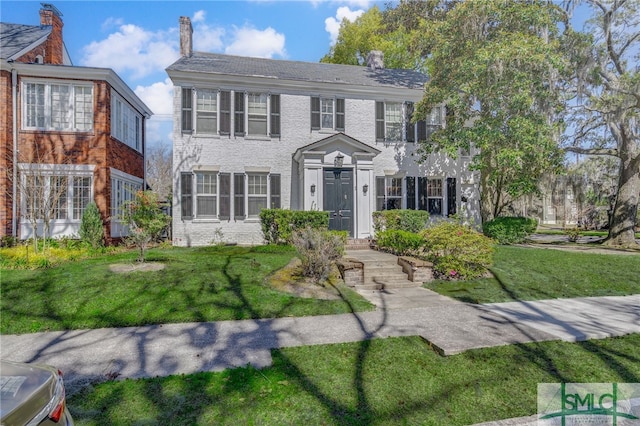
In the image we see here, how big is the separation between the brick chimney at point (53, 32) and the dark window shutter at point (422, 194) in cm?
1725

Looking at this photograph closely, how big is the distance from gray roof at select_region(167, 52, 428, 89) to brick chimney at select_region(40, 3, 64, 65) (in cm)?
627

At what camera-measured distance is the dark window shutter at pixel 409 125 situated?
1498 cm

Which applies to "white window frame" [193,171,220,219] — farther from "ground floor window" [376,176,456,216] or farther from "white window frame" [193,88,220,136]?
"ground floor window" [376,176,456,216]

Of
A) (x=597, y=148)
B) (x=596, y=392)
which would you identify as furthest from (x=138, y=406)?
(x=597, y=148)

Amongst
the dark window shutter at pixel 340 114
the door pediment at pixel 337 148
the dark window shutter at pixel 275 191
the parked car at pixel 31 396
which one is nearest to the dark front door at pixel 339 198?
the door pediment at pixel 337 148

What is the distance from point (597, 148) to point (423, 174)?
8477 mm

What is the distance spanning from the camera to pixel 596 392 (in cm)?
335

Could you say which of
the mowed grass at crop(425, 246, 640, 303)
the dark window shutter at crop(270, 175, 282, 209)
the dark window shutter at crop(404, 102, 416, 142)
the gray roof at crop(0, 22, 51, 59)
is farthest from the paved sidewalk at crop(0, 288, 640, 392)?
the gray roof at crop(0, 22, 51, 59)

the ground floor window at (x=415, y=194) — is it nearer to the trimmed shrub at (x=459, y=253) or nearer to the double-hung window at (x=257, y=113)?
the double-hung window at (x=257, y=113)

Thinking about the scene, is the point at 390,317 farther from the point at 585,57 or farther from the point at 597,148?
the point at 597,148

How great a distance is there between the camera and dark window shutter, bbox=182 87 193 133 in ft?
42.8

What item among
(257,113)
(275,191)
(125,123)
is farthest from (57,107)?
(275,191)

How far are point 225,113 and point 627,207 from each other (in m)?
17.3

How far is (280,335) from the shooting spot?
189 inches
